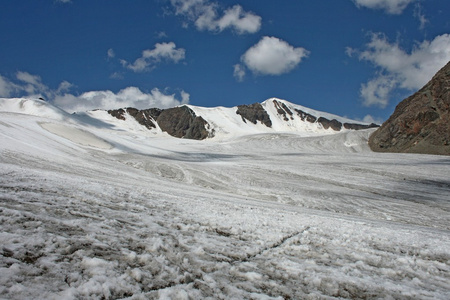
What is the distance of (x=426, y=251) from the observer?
4027mm

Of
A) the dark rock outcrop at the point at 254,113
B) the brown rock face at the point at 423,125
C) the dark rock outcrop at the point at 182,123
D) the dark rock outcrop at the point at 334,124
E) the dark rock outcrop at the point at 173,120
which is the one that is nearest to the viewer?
the brown rock face at the point at 423,125

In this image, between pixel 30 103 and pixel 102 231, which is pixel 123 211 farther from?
pixel 30 103

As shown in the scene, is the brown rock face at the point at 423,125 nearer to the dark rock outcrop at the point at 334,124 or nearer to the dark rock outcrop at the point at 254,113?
the dark rock outcrop at the point at 254,113

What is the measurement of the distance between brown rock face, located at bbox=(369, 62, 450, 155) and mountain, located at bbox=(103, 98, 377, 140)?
68.6m

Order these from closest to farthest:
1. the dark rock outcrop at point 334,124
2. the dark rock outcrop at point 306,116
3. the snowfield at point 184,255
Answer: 1. the snowfield at point 184,255
2. the dark rock outcrop at point 334,124
3. the dark rock outcrop at point 306,116

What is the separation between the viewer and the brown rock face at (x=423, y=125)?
36125 millimetres

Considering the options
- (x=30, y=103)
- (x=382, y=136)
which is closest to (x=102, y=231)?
(x=382, y=136)

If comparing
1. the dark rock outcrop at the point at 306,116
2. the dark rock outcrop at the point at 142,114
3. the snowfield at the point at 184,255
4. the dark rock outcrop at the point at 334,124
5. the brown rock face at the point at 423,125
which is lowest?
the snowfield at the point at 184,255

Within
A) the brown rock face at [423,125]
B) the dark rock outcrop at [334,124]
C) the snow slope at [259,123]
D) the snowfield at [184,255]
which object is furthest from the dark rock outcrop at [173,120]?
the snowfield at [184,255]

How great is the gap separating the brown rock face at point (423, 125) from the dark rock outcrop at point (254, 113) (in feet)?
290

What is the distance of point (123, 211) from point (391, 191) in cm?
1486

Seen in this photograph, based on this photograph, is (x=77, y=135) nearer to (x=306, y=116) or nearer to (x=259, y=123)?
(x=259, y=123)

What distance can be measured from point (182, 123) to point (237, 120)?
2352 cm

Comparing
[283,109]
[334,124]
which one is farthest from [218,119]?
[334,124]
